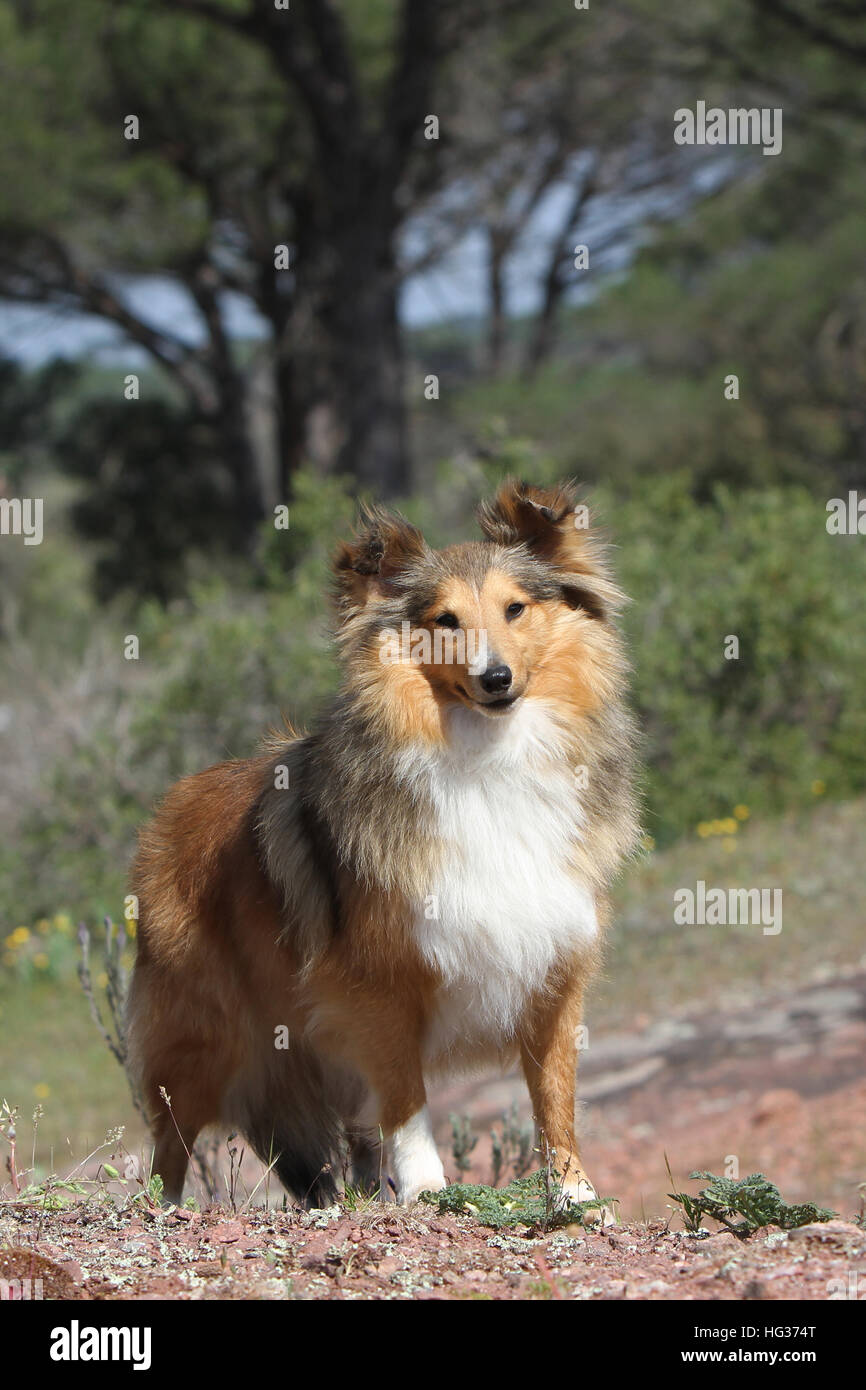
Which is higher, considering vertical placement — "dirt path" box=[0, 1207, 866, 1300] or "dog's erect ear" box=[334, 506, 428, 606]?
"dog's erect ear" box=[334, 506, 428, 606]

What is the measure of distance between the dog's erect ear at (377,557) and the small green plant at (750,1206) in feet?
6.65

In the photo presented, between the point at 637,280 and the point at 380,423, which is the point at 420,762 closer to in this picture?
the point at 380,423

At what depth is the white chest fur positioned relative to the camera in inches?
164

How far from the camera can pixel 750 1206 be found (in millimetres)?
3711

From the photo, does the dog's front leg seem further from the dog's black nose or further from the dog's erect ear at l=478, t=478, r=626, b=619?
the dog's erect ear at l=478, t=478, r=626, b=619

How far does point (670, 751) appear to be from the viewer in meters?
11.5

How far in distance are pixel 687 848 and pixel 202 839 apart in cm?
694

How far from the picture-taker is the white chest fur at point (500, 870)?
13.7ft

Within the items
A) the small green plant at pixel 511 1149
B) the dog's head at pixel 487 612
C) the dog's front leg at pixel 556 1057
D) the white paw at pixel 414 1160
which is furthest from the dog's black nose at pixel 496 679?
the small green plant at pixel 511 1149

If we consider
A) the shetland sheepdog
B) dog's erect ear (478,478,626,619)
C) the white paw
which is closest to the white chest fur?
the shetland sheepdog

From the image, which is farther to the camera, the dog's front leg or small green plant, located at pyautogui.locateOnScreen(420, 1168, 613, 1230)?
the dog's front leg

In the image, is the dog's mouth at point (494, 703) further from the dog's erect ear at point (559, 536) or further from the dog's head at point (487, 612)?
the dog's erect ear at point (559, 536)
